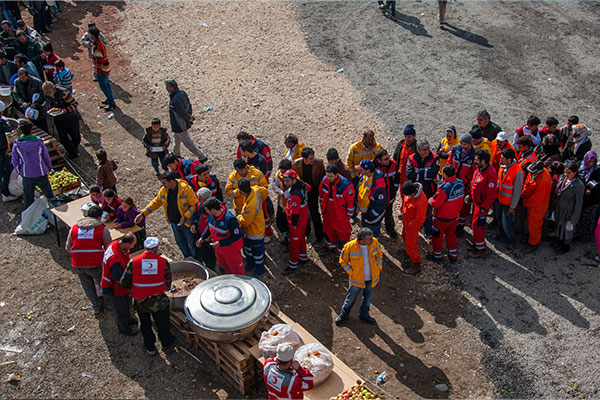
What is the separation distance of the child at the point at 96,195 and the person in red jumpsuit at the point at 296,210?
3.24m

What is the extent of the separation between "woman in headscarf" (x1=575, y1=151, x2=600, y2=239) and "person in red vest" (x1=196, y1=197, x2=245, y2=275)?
19.8 ft

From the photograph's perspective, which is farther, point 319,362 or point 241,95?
point 241,95

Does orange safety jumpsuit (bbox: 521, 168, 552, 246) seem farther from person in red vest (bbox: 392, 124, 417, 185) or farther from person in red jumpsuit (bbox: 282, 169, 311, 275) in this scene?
person in red jumpsuit (bbox: 282, 169, 311, 275)

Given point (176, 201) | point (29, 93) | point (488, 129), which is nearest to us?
point (176, 201)

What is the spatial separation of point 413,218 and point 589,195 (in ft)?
10.6

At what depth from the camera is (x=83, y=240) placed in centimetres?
792

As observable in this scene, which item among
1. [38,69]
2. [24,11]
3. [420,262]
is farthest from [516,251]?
[24,11]

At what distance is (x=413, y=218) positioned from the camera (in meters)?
8.89

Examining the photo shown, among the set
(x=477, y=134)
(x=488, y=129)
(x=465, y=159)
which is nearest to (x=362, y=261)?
(x=465, y=159)

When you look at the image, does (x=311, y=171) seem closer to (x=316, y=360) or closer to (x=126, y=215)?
(x=126, y=215)

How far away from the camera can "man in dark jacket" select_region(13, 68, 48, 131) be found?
12.4m

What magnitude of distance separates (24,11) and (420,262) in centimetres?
1732

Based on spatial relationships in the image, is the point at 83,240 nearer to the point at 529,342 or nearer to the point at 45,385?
the point at 45,385

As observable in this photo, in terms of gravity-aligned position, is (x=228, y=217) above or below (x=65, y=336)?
above
